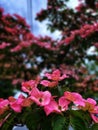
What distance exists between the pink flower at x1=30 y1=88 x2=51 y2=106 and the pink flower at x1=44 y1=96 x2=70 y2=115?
0.05 ft

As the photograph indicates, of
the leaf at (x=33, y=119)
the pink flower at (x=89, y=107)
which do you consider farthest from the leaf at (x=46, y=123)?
the pink flower at (x=89, y=107)

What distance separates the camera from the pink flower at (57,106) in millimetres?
1255

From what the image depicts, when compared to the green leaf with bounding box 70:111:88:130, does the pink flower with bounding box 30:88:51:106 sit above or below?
above

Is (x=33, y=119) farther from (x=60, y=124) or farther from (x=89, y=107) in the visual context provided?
(x=89, y=107)

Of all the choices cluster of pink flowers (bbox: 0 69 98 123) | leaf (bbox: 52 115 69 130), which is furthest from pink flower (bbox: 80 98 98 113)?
leaf (bbox: 52 115 69 130)

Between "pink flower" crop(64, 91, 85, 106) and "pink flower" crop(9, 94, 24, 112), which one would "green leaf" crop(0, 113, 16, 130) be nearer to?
"pink flower" crop(9, 94, 24, 112)

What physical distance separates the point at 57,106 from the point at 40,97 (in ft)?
0.24

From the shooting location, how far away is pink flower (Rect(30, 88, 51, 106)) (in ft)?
4.26

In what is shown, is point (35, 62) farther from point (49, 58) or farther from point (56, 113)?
point (56, 113)

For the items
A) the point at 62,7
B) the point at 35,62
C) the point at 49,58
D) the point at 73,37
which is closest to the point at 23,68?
the point at 35,62

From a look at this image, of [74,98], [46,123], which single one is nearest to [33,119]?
[46,123]

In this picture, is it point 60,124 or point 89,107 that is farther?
point 89,107

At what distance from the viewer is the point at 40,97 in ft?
4.41

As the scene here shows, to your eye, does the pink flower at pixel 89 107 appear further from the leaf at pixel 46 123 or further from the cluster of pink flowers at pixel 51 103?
the leaf at pixel 46 123
